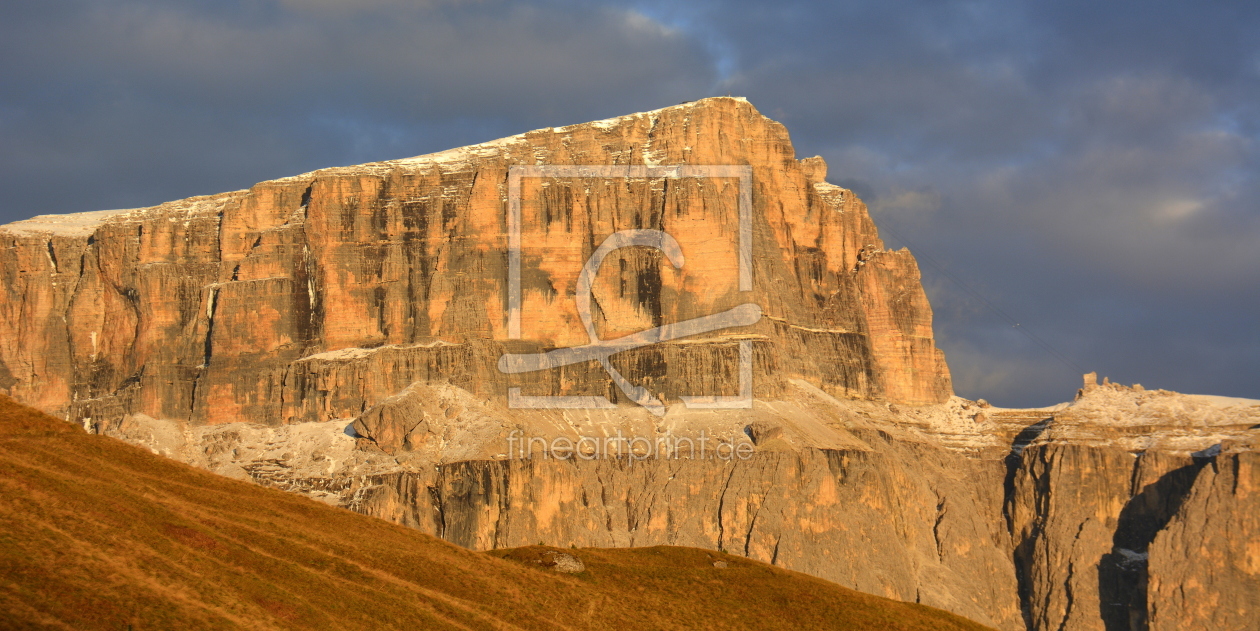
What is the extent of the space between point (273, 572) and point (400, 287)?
112 m

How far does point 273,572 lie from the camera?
77.6 metres

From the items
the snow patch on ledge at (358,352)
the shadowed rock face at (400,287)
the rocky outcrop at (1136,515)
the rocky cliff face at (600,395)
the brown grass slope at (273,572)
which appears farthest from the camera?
the snow patch on ledge at (358,352)

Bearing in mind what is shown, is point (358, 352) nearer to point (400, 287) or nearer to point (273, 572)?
point (400, 287)

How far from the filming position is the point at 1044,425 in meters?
190

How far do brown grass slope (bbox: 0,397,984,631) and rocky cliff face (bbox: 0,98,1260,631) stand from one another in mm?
61087

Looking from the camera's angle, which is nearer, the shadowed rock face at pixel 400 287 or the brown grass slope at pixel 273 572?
the brown grass slope at pixel 273 572

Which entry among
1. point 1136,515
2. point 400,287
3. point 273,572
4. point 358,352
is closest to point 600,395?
point 400,287

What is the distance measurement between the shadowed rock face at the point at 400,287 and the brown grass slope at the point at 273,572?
80541 millimetres

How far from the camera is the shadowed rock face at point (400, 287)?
182 meters

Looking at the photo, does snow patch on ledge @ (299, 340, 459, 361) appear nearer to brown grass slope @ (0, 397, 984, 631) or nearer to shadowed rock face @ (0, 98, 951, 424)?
shadowed rock face @ (0, 98, 951, 424)

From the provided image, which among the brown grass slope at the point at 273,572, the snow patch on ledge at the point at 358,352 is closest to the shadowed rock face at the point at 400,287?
the snow patch on ledge at the point at 358,352

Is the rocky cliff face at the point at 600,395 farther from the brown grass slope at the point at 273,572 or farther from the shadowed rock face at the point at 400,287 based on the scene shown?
the brown grass slope at the point at 273,572

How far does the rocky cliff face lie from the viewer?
537 feet

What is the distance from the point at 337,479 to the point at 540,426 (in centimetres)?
2093
